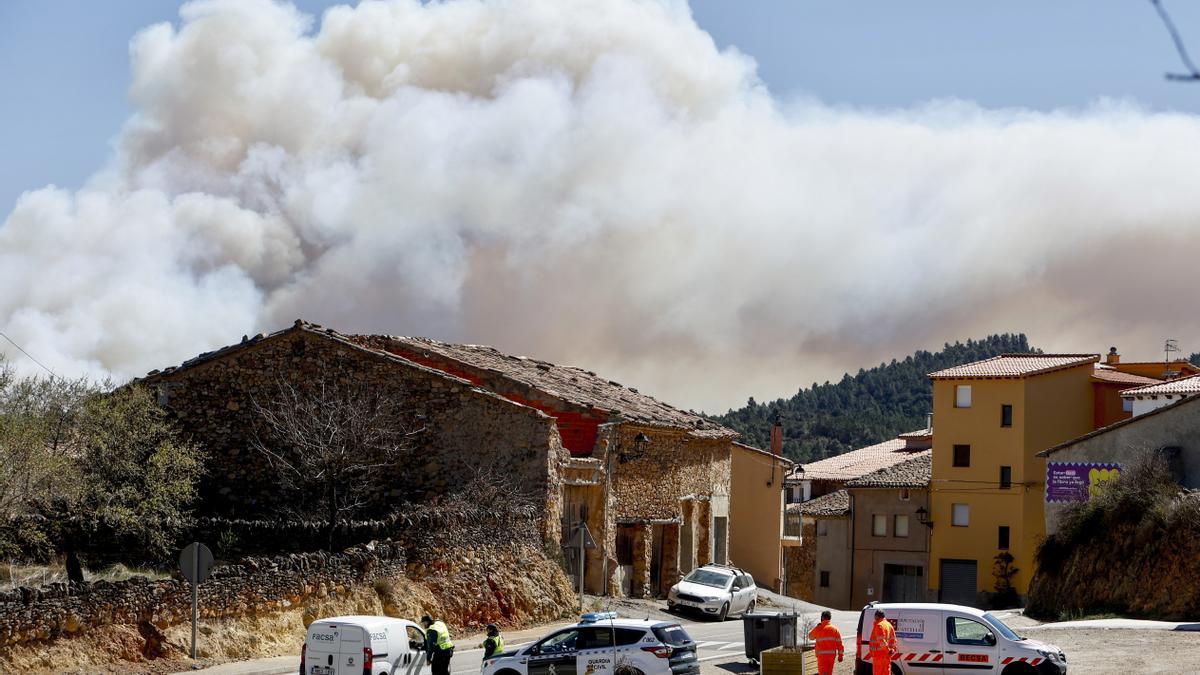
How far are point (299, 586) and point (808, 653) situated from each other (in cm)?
1057

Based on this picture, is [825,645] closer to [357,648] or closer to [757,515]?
[357,648]

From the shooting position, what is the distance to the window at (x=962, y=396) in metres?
67.6

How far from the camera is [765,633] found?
25594mm

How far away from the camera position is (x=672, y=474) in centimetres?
4291

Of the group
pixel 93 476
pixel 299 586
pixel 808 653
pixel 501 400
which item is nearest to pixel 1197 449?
pixel 501 400

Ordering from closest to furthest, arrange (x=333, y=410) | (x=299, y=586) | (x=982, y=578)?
(x=299, y=586) < (x=333, y=410) < (x=982, y=578)

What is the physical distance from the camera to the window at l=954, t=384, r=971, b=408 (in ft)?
222

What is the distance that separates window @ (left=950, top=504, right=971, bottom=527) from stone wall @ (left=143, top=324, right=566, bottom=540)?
35.7 m

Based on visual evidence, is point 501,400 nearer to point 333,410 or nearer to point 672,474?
point 333,410

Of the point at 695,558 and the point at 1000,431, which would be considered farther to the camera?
the point at 1000,431

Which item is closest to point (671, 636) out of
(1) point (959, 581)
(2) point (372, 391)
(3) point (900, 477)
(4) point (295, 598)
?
(4) point (295, 598)

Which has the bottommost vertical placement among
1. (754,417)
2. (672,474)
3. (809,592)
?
(809,592)

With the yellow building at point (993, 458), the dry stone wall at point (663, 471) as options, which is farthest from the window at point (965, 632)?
the yellow building at point (993, 458)

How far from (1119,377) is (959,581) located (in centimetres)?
1317
